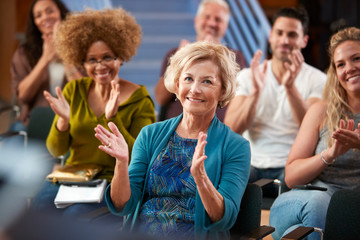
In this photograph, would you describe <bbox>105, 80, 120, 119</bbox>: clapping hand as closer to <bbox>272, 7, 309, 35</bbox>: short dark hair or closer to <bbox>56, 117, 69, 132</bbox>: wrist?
<bbox>56, 117, 69, 132</bbox>: wrist

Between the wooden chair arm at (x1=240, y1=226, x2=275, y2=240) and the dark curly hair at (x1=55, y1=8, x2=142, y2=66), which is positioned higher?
the dark curly hair at (x1=55, y1=8, x2=142, y2=66)

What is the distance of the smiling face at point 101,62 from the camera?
243 centimetres

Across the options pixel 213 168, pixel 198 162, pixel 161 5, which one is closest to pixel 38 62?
pixel 213 168

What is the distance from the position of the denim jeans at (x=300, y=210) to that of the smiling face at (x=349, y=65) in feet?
1.43

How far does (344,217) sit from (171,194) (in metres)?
0.61

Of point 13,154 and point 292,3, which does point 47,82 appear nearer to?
point 13,154

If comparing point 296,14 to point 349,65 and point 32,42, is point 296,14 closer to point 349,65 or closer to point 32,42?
point 349,65

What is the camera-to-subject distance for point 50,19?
3.53 meters

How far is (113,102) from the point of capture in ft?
7.48

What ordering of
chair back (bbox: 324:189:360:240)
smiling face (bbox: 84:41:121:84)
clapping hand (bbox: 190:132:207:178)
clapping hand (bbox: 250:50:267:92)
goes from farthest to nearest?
clapping hand (bbox: 250:50:267:92), smiling face (bbox: 84:41:121:84), chair back (bbox: 324:189:360:240), clapping hand (bbox: 190:132:207:178)

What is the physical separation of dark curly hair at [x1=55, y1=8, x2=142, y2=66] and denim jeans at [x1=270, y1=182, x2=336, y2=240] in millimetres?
1089

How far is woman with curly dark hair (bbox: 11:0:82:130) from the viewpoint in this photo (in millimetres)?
3438

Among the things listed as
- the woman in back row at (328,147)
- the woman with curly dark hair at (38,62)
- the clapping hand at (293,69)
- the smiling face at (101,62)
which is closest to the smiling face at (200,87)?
the woman in back row at (328,147)

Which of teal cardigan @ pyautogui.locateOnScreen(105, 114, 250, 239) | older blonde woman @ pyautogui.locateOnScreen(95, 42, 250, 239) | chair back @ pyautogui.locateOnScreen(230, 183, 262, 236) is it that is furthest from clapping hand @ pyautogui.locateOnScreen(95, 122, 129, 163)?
chair back @ pyautogui.locateOnScreen(230, 183, 262, 236)
